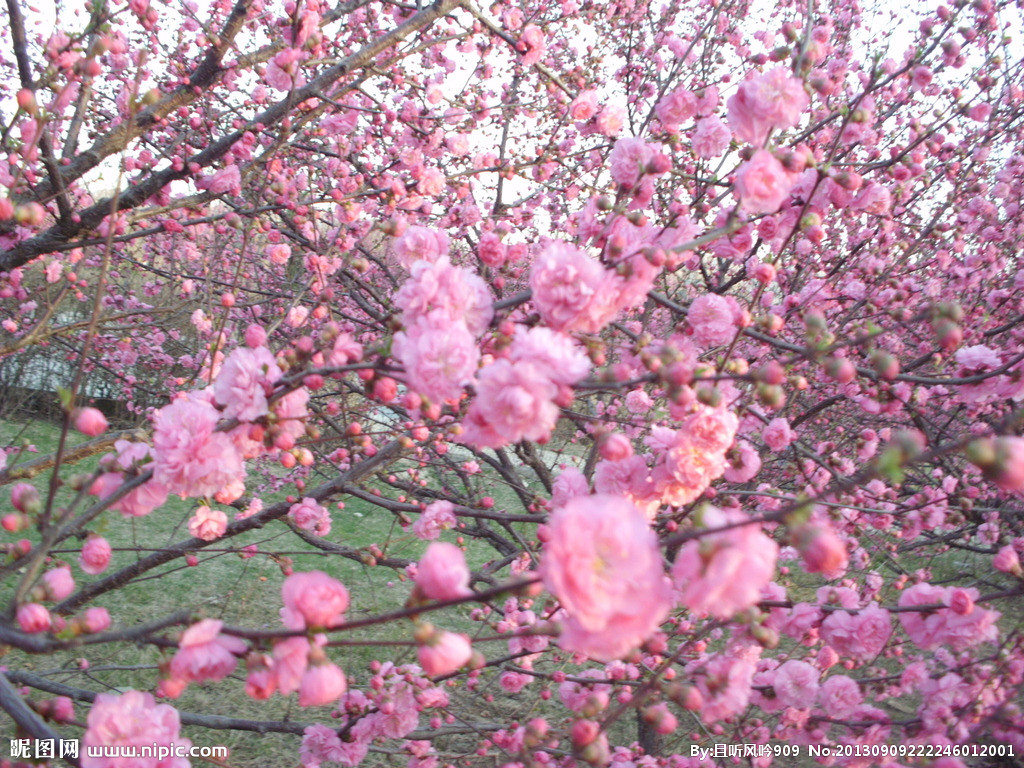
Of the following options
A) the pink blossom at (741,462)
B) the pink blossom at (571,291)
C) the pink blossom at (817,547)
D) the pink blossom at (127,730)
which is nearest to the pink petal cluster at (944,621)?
the pink blossom at (741,462)

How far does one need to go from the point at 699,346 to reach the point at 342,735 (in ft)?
5.56

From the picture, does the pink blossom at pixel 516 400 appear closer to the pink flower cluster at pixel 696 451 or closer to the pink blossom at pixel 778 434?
the pink flower cluster at pixel 696 451

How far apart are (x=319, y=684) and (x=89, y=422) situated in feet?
2.27

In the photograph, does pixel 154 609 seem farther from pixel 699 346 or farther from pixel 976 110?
pixel 976 110

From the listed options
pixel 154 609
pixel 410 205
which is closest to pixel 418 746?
pixel 410 205

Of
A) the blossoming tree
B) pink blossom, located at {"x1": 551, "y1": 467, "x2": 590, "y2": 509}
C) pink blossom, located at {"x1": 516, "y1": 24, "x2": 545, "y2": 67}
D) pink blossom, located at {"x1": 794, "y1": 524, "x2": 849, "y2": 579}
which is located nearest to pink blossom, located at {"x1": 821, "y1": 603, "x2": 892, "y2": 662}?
the blossoming tree

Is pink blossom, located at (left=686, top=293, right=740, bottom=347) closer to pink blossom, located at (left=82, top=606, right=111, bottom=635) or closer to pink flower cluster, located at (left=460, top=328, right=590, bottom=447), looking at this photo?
pink flower cluster, located at (left=460, top=328, right=590, bottom=447)

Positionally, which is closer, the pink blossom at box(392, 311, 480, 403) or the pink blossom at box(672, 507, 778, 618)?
the pink blossom at box(672, 507, 778, 618)

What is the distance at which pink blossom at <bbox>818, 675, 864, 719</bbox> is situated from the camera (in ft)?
5.78

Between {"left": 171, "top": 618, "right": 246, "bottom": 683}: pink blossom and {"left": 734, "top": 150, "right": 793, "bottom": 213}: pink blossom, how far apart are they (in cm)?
120

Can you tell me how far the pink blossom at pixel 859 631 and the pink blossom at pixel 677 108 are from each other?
4.92 ft

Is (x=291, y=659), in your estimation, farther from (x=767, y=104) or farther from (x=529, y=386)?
(x=767, y=104)

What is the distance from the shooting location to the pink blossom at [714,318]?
5.29 ft

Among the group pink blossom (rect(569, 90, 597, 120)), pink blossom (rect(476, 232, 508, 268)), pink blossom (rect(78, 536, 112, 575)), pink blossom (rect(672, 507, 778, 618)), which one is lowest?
pink blossom (rect(672, 507, 778, 618))
